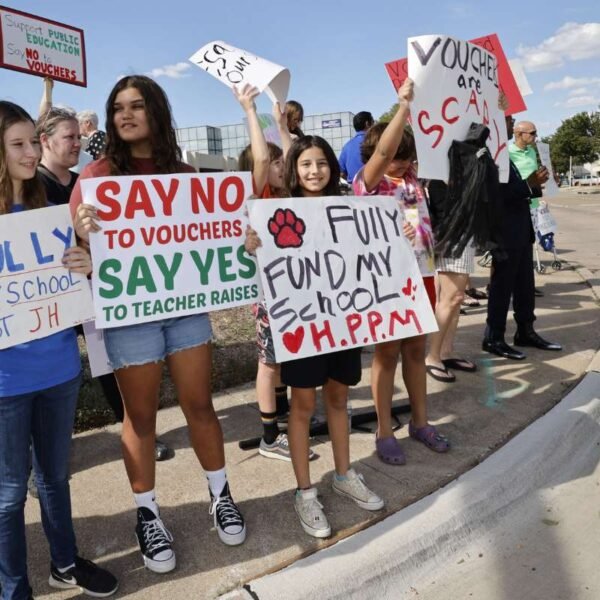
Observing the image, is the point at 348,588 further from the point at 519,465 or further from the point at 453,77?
the point at 453,77

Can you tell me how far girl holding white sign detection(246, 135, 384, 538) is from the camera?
8.56 feet

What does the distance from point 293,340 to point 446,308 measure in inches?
84.8

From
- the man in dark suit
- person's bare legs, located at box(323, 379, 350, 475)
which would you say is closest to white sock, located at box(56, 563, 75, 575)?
person's bare legs, located at box(323, 379, 350, 475)

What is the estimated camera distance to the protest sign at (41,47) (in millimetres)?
4480

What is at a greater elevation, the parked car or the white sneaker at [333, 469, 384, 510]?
the parked car

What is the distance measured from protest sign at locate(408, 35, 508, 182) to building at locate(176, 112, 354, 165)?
49.9 meters

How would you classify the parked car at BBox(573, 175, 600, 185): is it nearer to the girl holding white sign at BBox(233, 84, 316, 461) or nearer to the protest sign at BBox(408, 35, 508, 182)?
the protest sign at BBox(408, 35, 508, 182)

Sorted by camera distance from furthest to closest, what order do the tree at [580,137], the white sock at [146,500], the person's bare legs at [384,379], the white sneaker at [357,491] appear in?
the tree at [580,137], the person's bare legs at [384,379], the white sneaker at [357,491], the white sock at [146,500]

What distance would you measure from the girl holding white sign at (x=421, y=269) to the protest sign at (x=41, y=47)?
300 cm

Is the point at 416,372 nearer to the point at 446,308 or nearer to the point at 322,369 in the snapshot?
the point at 322,369

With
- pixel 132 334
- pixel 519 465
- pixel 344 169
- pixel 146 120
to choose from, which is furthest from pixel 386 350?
pixel 344 169

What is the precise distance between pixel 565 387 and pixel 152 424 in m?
3.09

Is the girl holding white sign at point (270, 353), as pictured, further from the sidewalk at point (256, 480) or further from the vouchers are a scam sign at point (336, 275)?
the vouchers are a scam sign at point (336, 275)

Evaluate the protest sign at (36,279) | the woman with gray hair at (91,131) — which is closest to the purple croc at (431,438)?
the protest sign at (36,279)
